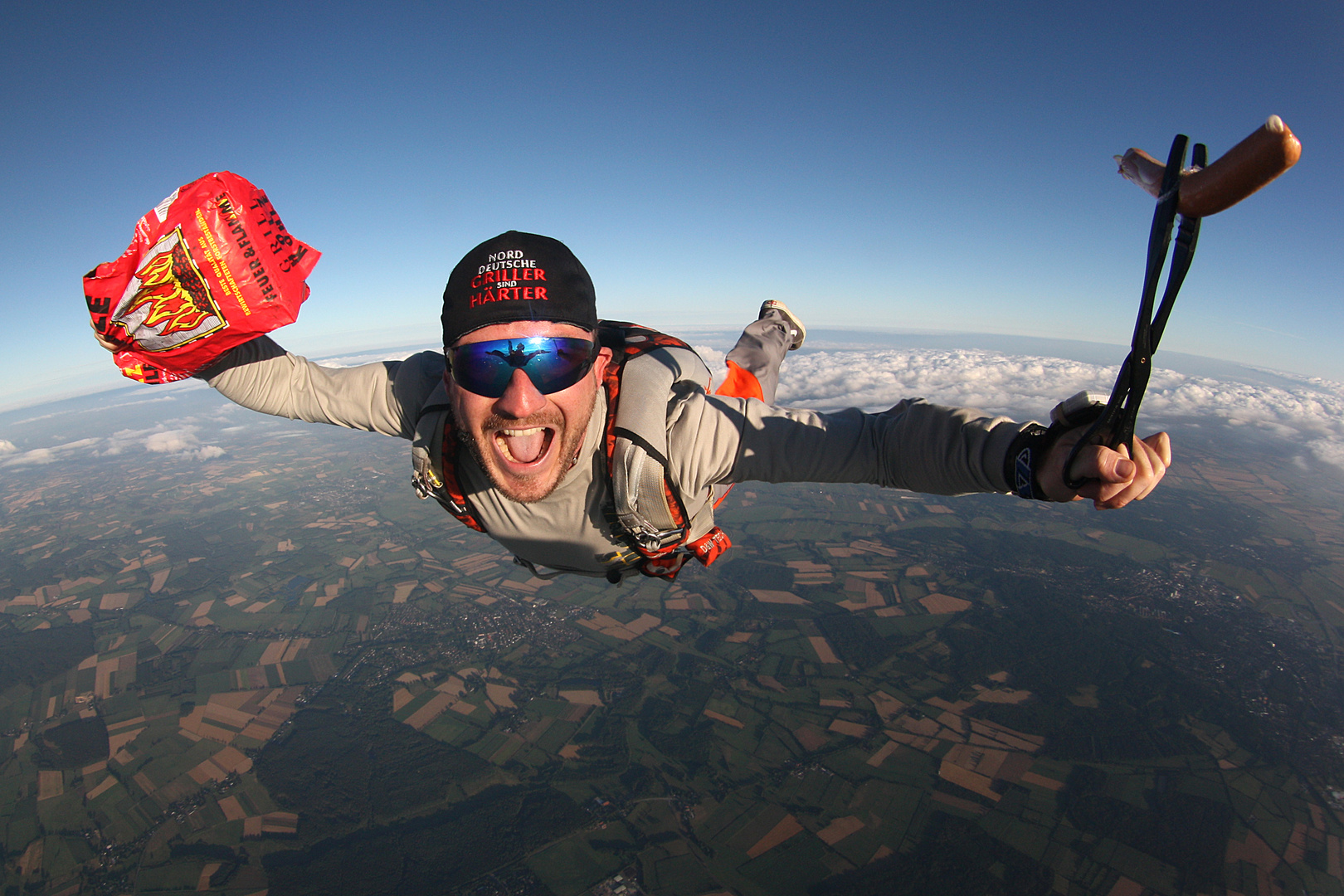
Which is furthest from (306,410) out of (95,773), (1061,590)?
(1061,590)

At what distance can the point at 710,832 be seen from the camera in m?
23.6

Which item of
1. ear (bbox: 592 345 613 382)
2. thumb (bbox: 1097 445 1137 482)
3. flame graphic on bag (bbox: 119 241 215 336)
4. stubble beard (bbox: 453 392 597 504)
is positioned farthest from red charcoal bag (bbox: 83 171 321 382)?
thumb (bbox: 1097 445 1137 482)

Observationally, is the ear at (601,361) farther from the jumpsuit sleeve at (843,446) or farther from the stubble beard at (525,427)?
the jumpsuit sleeve at (843,446)

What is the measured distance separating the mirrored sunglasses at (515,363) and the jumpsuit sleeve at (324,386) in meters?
0.68

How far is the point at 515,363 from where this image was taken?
91.2 inches

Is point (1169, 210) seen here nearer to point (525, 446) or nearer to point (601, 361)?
point (601, 361)

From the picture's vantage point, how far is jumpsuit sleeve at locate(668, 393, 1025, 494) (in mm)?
1703

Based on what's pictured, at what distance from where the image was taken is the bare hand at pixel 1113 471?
1.27 metres

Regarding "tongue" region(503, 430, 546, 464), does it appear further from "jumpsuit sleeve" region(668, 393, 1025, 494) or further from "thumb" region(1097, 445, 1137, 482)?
"thumb" region(1097, 445, 1137, 482)

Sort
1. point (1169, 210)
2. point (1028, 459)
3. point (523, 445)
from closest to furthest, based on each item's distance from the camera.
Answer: point (1169, 210), point (1028, 459), point (523, 445)

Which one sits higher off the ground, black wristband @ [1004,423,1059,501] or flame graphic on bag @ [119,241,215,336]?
flame graphic on bag @ [119,241,215,336]

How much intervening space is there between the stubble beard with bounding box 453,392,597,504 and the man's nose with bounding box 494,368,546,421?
0.12 feet

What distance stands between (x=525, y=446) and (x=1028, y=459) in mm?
2026

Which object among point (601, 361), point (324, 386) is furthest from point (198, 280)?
point (601, 361)
